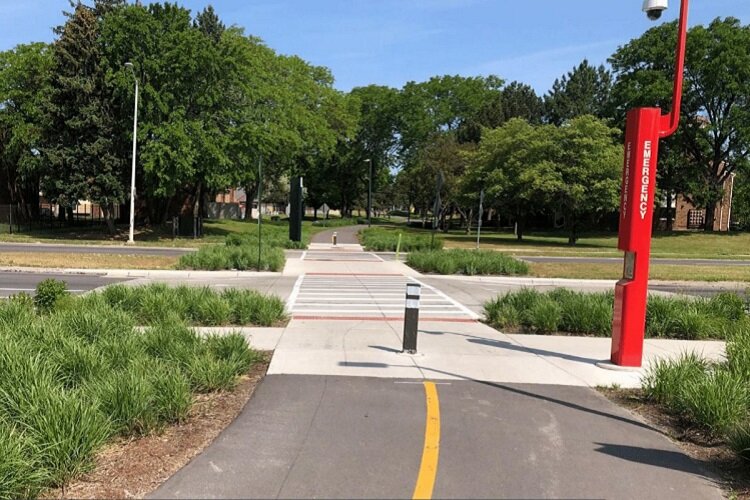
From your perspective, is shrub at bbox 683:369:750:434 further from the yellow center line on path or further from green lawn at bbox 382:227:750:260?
green lawn at bbox 382:227:750:260

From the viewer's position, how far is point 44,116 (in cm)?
3384

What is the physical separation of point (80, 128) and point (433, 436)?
34.8m

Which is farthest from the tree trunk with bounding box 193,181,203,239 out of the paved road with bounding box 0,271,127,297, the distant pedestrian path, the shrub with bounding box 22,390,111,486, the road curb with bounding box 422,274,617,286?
the shrub with bounding box 22,390,111,486

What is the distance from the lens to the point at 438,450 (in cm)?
462

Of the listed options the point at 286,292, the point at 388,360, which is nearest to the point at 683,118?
the point at 286,292

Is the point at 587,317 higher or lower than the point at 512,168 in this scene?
lower

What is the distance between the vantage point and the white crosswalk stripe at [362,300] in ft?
38.5

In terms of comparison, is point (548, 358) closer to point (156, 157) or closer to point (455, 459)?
point (455, 459)

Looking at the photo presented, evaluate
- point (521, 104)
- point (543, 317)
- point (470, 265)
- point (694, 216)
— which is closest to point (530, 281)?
point (470, 265)

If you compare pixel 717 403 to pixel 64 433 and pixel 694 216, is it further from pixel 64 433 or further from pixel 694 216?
pixel 694 216

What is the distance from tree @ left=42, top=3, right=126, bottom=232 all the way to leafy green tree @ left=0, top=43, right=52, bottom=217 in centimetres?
105

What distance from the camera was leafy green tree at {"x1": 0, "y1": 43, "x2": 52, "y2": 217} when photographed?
3528 centimetres

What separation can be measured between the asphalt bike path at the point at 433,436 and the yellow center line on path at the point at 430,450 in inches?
0.4

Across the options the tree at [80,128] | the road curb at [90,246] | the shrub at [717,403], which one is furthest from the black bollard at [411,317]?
the tree at [80,128]
